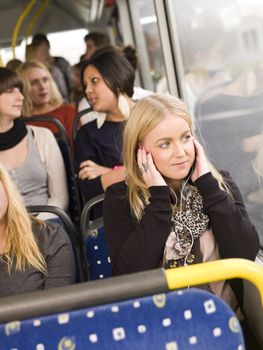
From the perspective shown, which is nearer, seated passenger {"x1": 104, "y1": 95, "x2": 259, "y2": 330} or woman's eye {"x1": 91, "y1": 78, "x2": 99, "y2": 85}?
seated passenger {"x1": 104, "y1": 95, "x2": 259, "y2": 330}

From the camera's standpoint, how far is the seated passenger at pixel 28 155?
297 centimetres

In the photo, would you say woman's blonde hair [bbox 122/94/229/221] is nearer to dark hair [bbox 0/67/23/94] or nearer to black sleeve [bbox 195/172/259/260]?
black sleeve [bbox 195/172/259/260]

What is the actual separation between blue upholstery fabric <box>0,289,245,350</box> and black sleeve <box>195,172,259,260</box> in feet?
1.89

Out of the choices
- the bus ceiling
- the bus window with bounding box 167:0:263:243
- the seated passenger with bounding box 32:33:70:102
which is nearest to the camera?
the bus window with bounding box 167:0:263:243

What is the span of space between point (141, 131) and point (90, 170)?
99cm

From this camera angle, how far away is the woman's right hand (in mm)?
1617

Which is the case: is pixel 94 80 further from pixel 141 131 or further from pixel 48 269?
pixel 48 269

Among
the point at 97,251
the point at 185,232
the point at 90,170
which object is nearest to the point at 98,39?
the point at 90,170

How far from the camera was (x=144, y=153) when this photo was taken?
A: 5.49 feet

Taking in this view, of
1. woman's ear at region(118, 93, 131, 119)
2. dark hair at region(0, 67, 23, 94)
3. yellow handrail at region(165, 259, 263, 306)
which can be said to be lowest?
yellow handrail at region(165, 259, 263, 306)

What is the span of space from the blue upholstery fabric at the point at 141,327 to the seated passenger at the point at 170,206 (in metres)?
0.58

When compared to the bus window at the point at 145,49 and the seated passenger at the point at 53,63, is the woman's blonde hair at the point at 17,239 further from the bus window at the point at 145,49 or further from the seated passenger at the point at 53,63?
the seated passenger at the point at 53,63

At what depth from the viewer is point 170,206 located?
1.58 metres

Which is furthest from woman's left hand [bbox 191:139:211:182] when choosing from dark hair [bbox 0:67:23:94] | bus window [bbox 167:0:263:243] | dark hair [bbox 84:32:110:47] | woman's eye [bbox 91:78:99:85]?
dark hair [bbox 84:32:110:47]
